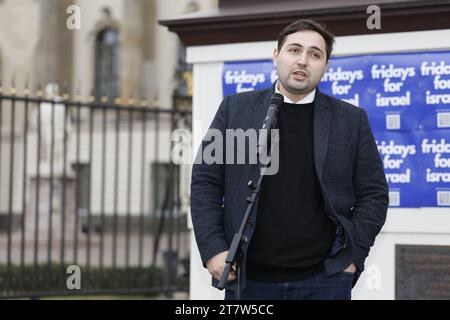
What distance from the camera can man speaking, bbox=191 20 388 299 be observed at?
12.7 feet

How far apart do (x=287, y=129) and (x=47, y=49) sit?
29267 mm

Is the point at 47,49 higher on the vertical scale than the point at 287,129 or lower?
higher

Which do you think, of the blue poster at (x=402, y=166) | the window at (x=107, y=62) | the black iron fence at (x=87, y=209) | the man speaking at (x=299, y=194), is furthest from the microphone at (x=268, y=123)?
the window at (x=107, y=62)

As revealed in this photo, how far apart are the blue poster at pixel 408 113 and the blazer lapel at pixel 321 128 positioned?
2.09 m

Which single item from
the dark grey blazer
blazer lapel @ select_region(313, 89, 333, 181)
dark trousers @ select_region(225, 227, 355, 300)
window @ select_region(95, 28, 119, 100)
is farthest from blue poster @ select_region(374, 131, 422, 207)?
window @ select_region(95, 28, 119, 100)

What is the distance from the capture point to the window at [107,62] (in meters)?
32.2

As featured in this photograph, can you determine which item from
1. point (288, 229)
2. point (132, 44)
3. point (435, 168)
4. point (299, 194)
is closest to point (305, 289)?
point (288, 229)

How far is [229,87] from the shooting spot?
263 inches

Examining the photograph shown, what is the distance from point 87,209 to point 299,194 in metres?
7.96

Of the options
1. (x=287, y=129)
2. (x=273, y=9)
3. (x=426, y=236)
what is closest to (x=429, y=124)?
(x=426, y=236)

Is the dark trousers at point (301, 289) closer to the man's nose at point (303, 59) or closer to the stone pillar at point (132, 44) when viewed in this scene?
the man's nose at point (303, 59)

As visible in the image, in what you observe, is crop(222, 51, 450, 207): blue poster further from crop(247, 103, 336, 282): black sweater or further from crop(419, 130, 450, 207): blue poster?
crop(247, 103, 336, 282): black sweater

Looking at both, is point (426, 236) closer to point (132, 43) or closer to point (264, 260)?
point (264, 260)

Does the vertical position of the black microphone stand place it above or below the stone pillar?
below
